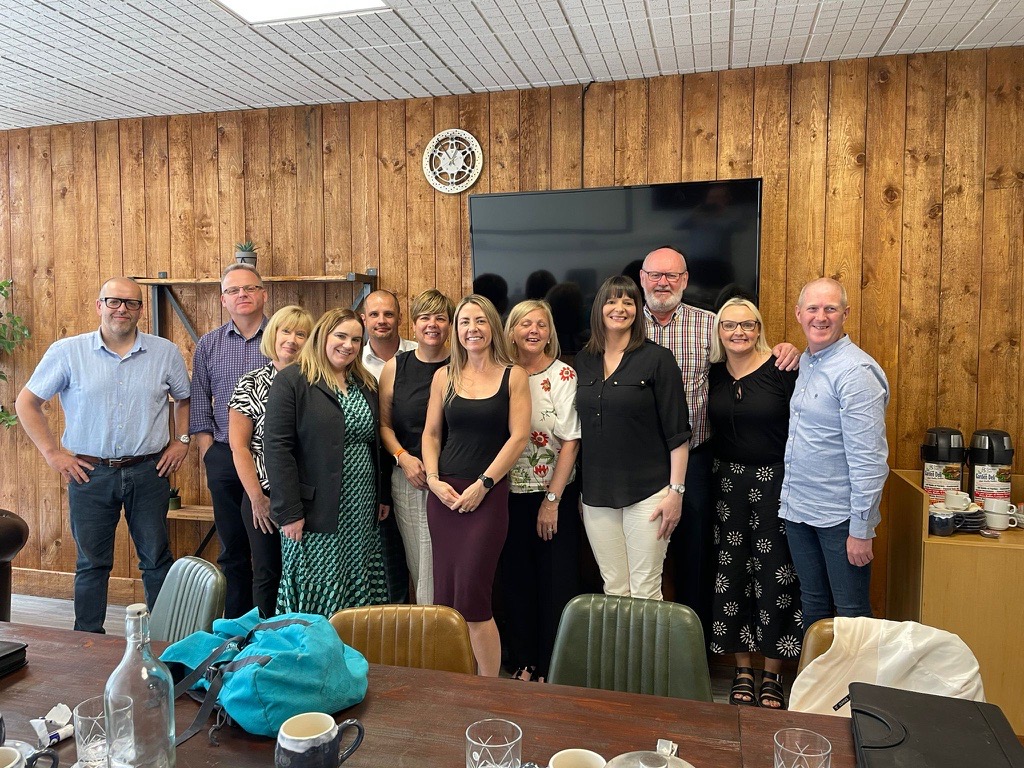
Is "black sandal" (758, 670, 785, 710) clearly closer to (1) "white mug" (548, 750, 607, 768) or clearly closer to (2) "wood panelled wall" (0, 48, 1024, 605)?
(2) "wood panelled wall" (0, 48, 1024, 605)

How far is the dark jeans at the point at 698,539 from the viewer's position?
303 cm

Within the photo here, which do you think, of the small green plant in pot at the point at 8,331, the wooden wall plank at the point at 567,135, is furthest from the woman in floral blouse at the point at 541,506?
the small green plant in pot at the point at 8,331

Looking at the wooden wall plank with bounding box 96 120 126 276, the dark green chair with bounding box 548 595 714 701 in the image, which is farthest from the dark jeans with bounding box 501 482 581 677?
the wooden wall plank with bounding box 96 120 126 276

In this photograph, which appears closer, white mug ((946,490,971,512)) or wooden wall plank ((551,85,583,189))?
white mug ((946,490,971,512))

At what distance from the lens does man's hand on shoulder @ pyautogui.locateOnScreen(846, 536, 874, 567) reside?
2568mm

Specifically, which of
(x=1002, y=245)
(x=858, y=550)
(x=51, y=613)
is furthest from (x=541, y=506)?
(x=51, y=613)

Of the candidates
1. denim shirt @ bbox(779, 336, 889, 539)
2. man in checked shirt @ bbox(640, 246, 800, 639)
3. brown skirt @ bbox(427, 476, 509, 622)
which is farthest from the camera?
man in checked shirt @ bbox(640, 246, 800, 639)

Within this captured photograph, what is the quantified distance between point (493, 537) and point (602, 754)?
151cm

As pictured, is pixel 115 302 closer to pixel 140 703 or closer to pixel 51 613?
pixel 51 613

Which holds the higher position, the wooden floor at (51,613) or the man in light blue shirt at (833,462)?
the man in light blue shirt at (833,462)

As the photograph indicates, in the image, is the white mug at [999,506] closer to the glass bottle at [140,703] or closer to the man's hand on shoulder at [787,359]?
the man's hand on shoulder at [787,359]

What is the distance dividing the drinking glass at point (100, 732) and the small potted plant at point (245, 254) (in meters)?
2.82

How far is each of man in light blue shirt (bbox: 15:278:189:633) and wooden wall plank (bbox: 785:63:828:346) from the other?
2.93m

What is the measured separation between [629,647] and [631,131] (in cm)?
249
